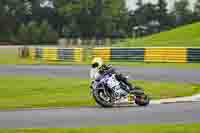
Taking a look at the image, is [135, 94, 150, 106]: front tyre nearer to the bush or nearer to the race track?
the race track

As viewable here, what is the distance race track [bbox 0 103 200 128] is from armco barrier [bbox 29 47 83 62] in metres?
26.5

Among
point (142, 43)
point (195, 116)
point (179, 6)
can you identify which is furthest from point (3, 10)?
point (195, 116)

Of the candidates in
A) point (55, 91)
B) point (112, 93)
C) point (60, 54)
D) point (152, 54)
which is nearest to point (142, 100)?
point (112, 93)

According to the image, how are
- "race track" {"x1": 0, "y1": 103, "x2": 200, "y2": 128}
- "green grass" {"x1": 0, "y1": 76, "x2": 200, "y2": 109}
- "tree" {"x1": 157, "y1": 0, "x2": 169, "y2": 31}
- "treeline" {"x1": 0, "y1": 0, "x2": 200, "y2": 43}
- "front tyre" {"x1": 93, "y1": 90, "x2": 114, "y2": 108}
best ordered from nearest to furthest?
"race track" {"x1": 0, "y1": 103, "x2": 200, "y2": 128} → "front tyre" {"x1": 93, "y1": 90, "x2": 114, "y2": 108} → "green grass" {"x1": 0, "y1": 76, "x2": 200, "y2": 109} → "treeline" {"x1": 0, "y1": 0, "x2": 200, "y2": 43} → "tree" {"x1": 157, "y1": 0, "x2": 169, "y2": 31}

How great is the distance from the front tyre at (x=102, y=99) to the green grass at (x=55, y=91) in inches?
35.2

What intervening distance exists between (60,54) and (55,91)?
2395 centimetres

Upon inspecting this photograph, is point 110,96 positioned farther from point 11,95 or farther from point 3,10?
point 3,10

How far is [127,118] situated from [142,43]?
3812cm

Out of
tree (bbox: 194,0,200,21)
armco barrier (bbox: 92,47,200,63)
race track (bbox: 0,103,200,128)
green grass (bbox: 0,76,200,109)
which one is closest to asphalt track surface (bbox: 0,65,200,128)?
race track (bbox: 0,103,200,128)

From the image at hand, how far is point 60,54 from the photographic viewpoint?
43.1m

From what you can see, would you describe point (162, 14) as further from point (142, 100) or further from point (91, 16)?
point (142, 100)

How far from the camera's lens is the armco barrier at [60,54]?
4175 centimetres

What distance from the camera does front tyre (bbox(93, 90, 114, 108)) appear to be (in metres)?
15.3

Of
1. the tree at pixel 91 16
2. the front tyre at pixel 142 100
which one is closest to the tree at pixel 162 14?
the tree at pixel 91 16
